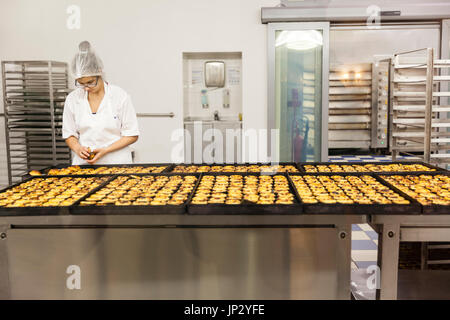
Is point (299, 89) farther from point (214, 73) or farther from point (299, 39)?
point (214, 73)

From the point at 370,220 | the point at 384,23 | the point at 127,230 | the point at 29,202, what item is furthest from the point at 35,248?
the point at 384,23

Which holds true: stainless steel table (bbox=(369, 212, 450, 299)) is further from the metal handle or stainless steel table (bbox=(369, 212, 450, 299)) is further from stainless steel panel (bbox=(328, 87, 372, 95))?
stainless steel panel (bbox=(328, 87, 372, 95))

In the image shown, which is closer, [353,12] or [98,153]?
[98,153]

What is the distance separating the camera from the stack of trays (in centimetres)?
192

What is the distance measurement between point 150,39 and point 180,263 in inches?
159

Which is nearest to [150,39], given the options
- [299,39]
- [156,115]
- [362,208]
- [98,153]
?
[156,115]

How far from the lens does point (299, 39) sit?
532 cm

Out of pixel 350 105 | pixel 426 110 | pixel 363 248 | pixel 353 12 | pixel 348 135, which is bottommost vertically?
pixel 363 248

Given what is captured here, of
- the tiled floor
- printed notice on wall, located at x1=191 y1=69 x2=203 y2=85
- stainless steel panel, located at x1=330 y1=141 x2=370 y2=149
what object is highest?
printed notice on wall, located at x1=191 y1=69 x2=203 y2=85

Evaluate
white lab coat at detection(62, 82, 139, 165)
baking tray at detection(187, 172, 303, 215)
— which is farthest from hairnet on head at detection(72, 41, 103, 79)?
baking tray at detection(187, 172, 303, 215)

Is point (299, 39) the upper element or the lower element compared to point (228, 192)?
upper

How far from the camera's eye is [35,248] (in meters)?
2.00

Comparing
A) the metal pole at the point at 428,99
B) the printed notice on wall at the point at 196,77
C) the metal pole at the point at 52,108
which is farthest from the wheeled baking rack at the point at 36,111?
the metal pole at the point at 428,99

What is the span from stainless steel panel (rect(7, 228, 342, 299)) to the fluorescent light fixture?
152 inches
